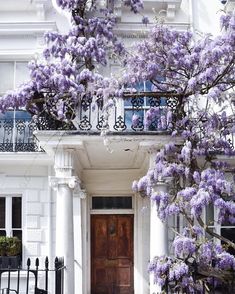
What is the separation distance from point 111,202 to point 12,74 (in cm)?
449

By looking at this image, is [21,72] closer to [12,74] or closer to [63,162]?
[12,74]

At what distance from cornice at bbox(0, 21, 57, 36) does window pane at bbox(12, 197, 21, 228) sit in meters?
4.51

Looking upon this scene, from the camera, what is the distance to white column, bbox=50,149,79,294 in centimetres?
1070

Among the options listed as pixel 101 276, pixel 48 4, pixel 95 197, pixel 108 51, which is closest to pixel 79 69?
pixel 108 51

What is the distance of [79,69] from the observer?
45.0ft

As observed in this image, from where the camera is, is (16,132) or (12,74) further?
(12,74)

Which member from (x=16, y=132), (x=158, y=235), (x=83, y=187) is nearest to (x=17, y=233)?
(x=83, y=187)

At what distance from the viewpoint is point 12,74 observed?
1474 centimetres

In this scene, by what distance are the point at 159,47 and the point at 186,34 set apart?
0.84 metres

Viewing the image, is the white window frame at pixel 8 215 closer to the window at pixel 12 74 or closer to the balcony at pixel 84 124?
the balcony at pixel 84 124

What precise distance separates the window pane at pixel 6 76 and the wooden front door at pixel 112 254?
4298mm

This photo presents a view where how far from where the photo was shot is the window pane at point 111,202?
1498 cm

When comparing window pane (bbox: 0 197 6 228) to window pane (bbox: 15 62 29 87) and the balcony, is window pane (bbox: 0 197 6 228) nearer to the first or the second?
the balcony

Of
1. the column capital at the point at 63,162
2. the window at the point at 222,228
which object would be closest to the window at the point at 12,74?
the column capital at the point at 63,162
